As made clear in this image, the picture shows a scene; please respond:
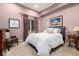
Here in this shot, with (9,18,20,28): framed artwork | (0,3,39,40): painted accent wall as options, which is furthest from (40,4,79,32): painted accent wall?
(9,18,20,28): framed artwork

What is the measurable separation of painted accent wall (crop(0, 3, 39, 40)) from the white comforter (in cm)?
29

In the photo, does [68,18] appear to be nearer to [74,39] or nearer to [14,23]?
[74,39]

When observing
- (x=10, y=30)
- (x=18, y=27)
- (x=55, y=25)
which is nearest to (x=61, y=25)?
(x=55, y=25)

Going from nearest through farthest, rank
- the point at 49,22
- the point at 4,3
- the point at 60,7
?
the point at 4,3
the point at 60,7
the point at 49,22

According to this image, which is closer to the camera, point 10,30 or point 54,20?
point 10,30

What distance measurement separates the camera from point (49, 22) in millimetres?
2199

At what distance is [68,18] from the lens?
207 cm

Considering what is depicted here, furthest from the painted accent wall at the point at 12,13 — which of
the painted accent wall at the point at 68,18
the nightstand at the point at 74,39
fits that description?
the nightstand at the point at 74,39

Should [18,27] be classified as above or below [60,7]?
below

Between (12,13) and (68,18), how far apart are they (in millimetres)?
1283

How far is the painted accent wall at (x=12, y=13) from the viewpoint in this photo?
6.39 ft

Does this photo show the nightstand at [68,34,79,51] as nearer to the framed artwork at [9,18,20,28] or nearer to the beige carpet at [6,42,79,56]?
the beige carpet at [6,42,79,56]

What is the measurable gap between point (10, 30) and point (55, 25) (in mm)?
1068

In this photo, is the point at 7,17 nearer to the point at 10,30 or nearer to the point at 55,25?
the point at 10,30
